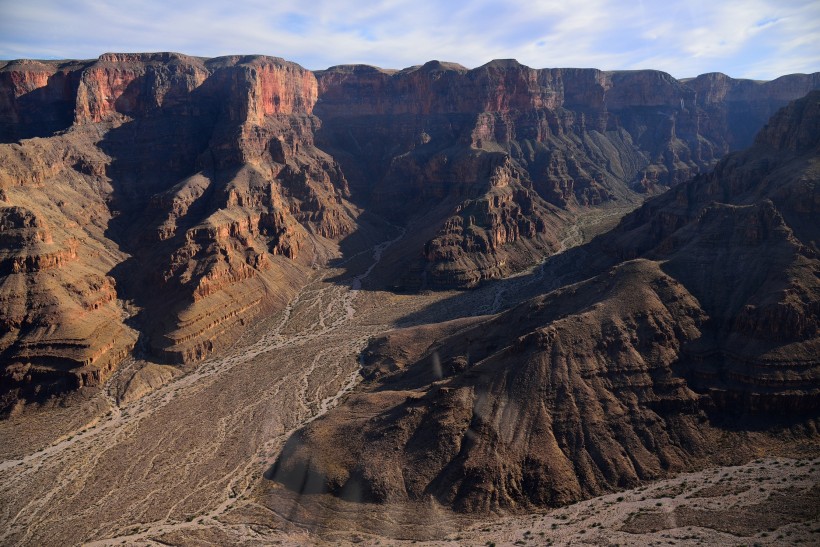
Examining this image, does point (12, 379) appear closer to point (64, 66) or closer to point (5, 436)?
point (5, 436)

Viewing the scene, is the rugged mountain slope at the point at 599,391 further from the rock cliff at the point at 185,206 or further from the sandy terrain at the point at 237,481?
the rock cliff at the point at 185,206

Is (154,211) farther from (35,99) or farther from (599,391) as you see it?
(599,391)

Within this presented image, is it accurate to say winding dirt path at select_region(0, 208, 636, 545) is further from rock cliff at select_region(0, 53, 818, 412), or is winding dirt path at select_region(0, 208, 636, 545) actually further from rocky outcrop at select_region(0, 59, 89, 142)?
rocky outcrop at select_region(0, 59, 89, 142)

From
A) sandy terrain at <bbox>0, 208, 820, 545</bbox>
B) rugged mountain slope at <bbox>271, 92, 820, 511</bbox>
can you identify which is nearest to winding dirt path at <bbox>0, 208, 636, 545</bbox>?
sandy terrain at <bbox>0, 208, 820, 545</bbox>

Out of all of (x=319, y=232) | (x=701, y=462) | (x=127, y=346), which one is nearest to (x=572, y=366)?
(x=701, y=462)

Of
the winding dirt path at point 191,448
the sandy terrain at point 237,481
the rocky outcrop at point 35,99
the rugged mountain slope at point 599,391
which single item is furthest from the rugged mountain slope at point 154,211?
the rugged mountain slope at point 599,391

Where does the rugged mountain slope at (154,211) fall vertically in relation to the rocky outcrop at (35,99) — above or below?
below

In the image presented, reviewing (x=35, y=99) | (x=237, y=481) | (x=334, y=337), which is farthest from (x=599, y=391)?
(x=35, y=99)
